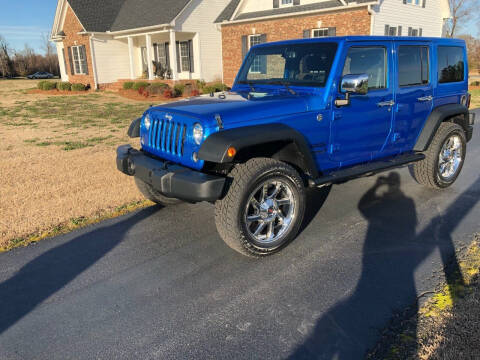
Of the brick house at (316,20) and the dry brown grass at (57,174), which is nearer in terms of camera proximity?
the dry brown grass at (57,174)

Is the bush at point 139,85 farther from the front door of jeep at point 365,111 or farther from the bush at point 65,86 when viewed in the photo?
the front door of jeep at point 365,111

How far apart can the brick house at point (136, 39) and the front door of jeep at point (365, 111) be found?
18.3 m

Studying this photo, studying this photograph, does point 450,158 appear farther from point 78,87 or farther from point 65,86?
point 65,86

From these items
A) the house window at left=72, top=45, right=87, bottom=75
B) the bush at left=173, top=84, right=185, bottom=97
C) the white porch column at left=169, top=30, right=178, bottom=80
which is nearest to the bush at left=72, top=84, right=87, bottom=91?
the house window at left=72, top=45, right=87, bottom=75

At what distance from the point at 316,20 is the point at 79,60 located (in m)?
16.3

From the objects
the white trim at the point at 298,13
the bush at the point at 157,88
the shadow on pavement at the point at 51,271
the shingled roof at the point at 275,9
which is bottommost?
the shadow on pavement at the point at 51,271

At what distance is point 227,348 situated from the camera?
2660 millimetres

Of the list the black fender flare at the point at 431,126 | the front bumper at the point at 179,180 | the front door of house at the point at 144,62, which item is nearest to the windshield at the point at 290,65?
the front bumper at the point at 179,180

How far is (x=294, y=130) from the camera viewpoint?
389 cm

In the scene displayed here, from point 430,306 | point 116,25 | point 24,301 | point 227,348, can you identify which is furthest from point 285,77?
point 116,25

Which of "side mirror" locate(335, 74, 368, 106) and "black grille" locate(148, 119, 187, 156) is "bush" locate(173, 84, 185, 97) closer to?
"black grille" locate(148, 119, 187, 156)

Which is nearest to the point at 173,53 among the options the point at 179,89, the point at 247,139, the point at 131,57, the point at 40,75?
the point at 179,89

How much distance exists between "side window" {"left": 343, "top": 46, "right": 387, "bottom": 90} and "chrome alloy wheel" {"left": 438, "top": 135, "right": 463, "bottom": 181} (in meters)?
1.82

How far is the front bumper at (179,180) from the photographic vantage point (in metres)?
3.45
